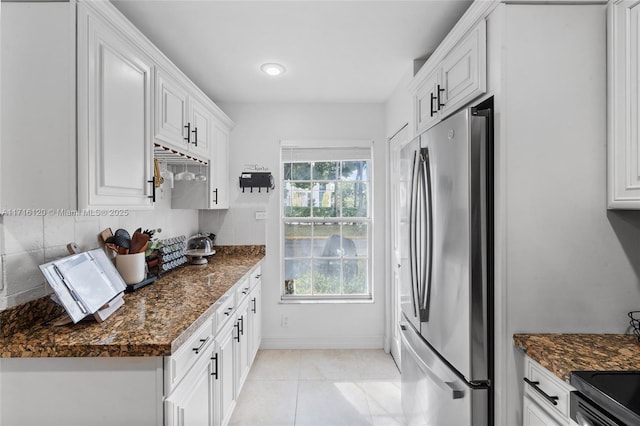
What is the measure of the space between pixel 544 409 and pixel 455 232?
27.8 inches

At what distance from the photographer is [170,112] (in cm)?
206

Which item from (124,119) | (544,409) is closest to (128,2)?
(124,119)

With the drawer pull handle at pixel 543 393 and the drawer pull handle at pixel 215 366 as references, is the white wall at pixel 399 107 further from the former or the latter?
the drawer pull handle at pixel 215 366

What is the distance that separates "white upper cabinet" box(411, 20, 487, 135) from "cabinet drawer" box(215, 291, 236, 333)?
163cm

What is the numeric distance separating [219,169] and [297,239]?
104cm

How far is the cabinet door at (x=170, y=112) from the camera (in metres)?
1.91

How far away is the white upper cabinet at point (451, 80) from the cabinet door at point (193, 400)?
1766 mm

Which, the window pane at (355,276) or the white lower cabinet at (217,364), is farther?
the window pane at (355,276)

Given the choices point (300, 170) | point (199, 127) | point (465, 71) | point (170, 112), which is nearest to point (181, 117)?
point (170, 112)

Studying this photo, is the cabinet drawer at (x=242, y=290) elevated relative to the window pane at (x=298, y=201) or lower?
lower

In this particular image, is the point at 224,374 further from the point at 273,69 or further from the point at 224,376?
the point at 273,69

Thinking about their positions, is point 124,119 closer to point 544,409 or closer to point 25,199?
point 25,199

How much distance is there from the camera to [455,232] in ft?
4.82

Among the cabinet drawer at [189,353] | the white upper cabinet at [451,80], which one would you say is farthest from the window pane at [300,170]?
the cabinet drawer at [189,353]
